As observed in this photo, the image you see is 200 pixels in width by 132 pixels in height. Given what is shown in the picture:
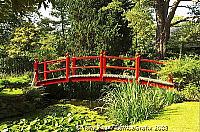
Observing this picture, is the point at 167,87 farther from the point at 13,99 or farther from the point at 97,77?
the point at 13,99

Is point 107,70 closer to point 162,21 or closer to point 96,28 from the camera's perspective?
point 96,28

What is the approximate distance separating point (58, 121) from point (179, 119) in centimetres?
436

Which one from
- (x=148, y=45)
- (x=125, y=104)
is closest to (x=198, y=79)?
(x=125, y=104)

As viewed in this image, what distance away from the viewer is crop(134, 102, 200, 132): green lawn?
9.01 meters

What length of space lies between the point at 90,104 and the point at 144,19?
216 inches

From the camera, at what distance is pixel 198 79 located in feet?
40.7

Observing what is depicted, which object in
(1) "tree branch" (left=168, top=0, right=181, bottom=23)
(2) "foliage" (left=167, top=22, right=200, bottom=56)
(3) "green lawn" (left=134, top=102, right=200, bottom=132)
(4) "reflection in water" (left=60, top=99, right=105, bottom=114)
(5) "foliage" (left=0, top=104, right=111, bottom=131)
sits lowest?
(4) "reflection in water" (left=60, top=99, right=105, bottom=114)

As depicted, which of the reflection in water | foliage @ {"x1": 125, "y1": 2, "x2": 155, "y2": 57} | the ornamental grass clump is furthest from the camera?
foliage @ {"x1": 125, "y1": 2, "x2": 155, "y2": 57}

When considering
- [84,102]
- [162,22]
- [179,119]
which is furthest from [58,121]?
[162,22]

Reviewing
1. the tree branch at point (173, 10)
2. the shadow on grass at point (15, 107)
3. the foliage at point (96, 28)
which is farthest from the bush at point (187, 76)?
the tree branch at point (173, 10)

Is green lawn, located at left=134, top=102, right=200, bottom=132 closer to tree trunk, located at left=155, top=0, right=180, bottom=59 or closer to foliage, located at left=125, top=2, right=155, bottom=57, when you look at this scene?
foliage, located at left=125, top=2, right=155, bottom=57

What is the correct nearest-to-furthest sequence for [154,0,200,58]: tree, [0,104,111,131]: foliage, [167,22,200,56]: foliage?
[0,104,111,131]: foliage
[154,0,200,58]: tree
[167,22,200,56]: foliage

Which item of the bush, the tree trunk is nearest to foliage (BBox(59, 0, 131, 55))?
the tree trunk

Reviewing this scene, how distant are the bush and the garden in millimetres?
30
